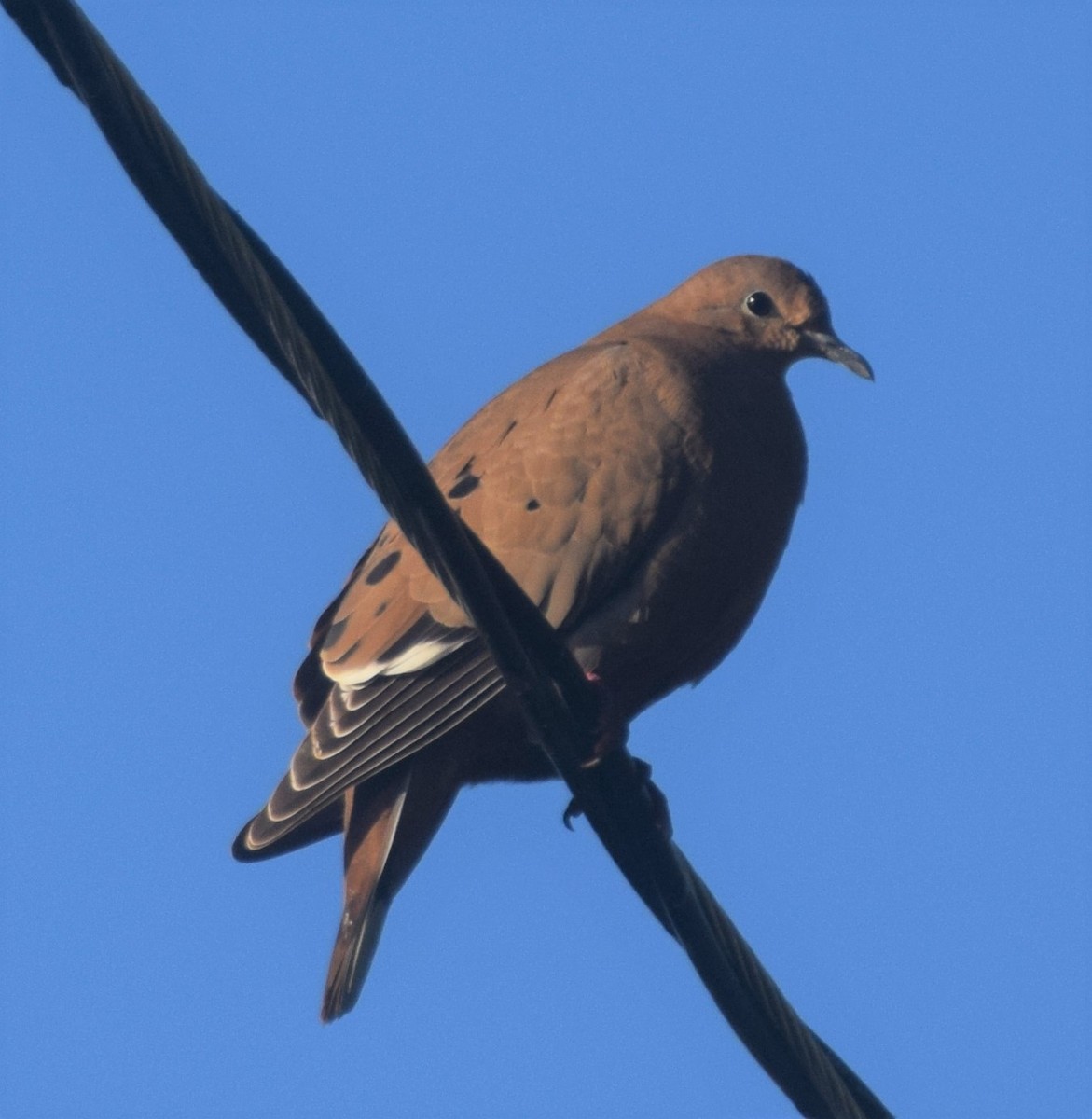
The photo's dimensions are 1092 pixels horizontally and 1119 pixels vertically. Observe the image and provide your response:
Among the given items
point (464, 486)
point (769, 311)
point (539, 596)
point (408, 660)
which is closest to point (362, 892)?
point (408, 660)

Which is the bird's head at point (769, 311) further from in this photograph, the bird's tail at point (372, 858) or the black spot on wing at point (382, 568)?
the bird's tail at point (372, 858)

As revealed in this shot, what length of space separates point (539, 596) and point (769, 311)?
1544 mm

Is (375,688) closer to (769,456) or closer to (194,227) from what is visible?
(769,456)

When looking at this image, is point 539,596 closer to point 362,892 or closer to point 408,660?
point 408,660

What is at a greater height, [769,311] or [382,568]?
[769,311]

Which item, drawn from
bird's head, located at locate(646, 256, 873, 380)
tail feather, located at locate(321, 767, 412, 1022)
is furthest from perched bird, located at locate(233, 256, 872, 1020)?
bird's head, located at locate(646, 256, 873, 380)

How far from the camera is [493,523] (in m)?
4.84

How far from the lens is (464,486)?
498 cm

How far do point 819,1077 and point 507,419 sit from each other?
226 cm

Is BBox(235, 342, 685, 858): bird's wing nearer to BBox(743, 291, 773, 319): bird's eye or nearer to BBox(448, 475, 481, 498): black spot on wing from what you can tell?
BBox(448, 475, 481, 498): black spot on wing

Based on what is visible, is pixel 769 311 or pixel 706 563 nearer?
pixel 706 563

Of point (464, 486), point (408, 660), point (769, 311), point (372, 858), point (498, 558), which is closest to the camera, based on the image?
point (408, 660)

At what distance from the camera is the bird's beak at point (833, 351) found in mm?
5840

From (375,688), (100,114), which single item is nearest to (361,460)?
(100,114)
